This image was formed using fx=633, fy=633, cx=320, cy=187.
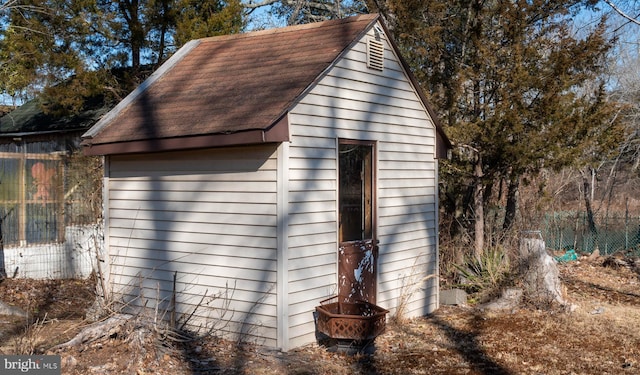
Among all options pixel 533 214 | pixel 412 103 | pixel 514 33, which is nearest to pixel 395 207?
pixel 412 103

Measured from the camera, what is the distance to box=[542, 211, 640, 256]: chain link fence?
1695 centimetres

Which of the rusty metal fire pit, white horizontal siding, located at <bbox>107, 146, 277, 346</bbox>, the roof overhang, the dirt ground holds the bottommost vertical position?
the dirt ground

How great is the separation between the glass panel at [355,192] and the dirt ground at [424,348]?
1409 millimetres

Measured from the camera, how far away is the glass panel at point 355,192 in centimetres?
807

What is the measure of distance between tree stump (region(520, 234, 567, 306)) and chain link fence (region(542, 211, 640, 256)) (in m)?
7.60

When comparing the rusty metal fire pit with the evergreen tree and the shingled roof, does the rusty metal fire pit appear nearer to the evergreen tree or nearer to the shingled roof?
the shingled roof

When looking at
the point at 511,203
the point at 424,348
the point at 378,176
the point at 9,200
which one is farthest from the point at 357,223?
the point at 9,200

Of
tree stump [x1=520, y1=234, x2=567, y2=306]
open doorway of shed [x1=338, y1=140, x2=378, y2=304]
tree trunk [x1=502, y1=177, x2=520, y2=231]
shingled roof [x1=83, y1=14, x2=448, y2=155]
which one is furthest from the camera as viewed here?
tree trunk [x1=502, y1=177, x2=520, y2=231]

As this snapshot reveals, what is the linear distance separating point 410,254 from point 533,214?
190 inches

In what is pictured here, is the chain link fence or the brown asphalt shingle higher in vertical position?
the brown asphalt shingle

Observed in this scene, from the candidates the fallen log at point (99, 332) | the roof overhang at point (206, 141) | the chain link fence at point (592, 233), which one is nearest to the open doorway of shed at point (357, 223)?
the roof overhang at point (206, 141)

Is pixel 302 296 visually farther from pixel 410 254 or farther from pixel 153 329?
pixel 410 254

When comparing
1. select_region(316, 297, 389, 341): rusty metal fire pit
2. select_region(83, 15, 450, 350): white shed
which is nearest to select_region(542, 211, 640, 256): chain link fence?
select_region(83, 15, 450, 350): white shed

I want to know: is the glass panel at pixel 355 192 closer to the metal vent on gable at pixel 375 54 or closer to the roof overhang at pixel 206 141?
the metal vent on gable at pixel 375 54
